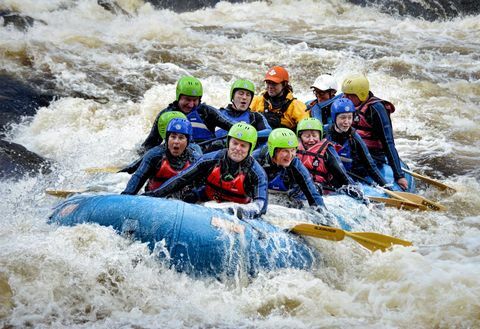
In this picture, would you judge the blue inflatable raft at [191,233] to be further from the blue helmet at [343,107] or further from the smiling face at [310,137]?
the blue helmet at [343,107]

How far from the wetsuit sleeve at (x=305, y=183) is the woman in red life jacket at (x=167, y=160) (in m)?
0.93

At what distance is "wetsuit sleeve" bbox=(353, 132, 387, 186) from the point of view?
711 cm

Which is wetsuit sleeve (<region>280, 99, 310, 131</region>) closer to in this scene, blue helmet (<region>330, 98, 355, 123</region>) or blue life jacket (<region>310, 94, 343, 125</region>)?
blue life jacket (<region>310, 94, 343, 125</region>)

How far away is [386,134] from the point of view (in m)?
7.54

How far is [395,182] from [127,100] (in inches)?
208

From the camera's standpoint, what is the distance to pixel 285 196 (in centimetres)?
616

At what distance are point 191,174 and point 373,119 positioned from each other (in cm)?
288

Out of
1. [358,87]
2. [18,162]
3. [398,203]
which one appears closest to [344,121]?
[358,87]

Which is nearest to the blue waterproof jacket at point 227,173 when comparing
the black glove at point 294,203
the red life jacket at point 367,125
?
the black glove at point 294,203

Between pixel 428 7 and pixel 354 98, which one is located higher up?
pixel 428 7

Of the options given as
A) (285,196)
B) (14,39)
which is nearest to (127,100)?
(14,39)

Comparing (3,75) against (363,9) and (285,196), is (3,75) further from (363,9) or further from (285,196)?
(363,9)

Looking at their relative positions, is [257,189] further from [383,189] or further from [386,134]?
[386,134]

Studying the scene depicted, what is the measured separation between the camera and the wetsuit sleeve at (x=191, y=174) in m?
5.53
